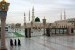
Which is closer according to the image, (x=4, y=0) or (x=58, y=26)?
(x=4, y=0)

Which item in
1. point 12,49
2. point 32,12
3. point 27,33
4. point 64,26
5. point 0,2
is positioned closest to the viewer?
point 0,2

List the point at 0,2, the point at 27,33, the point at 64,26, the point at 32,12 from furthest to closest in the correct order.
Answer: the point at 32,12
the point at 64,26
the point at 27,33
the point at 0,2

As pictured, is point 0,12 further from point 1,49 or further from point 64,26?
point 64,26

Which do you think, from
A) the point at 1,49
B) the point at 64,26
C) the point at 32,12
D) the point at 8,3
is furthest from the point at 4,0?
the point at 32,12

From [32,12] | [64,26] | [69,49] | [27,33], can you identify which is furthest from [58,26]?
[32,12]

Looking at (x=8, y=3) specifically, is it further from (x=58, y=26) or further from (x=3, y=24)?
(x=58, y=26)

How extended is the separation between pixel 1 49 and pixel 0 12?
11.4ft

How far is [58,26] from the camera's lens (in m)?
76.1

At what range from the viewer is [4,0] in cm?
2245

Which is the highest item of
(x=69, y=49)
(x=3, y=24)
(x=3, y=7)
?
(x=3, y=7)

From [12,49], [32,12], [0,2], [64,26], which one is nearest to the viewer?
[0,2]

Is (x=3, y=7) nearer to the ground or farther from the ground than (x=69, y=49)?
farther from the ground

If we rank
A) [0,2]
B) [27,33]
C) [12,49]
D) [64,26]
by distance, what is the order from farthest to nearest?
[64,26]
[27,33]
[12,49]
[0,2]

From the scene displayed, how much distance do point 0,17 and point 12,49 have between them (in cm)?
367
